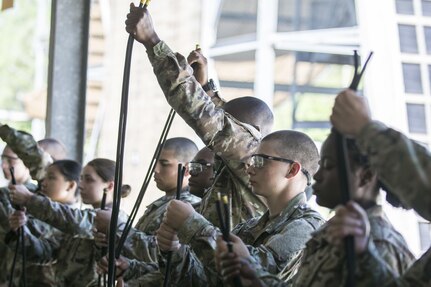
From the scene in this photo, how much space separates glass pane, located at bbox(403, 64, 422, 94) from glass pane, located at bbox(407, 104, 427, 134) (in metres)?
0.14

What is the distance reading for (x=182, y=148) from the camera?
4.55m

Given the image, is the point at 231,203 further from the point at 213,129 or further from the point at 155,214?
the point at 155,214

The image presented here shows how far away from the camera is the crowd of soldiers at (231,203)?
2.29 meters

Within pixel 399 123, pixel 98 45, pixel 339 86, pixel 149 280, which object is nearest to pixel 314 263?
pixel 149 280

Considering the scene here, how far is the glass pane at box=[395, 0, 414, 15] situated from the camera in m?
7.70

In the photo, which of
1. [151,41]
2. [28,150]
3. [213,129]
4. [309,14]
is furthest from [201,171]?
[309,14]

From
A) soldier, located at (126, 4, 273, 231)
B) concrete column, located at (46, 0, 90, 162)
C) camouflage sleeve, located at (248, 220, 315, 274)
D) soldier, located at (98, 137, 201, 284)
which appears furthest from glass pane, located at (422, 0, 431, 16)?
camouflage sleeve, located at (248, 220, 315, 274)

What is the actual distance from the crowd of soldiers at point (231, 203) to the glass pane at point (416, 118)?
116 inches

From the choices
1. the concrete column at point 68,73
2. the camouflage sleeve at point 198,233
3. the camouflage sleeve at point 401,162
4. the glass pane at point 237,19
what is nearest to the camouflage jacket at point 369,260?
the camouflage sleeve at point 401,162

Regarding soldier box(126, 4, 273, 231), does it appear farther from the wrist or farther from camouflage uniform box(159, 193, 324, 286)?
camouflage uniform box(159, 193, 324, 286)

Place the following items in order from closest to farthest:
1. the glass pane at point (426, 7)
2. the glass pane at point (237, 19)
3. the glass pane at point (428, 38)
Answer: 1. the glass pane at point (428, 38)
2. the glass pane at point (426, 7)
3. the glass pane at point (237, 19)

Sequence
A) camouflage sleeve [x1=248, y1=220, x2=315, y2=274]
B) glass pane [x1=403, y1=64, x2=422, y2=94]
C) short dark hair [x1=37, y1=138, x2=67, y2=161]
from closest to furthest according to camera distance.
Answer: camouflage sleeve [x1=248, y1=220, x2=315, y2=274] < short dark hair [x1=37, y1=138, x2=67, y2=161] < glass pane [x1=403, y1=64, x2=422, y2=94]

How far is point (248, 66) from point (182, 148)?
4932 millimetres

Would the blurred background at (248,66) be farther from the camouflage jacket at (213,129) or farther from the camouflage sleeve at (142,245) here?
the camouflage jacket at (213,129)
